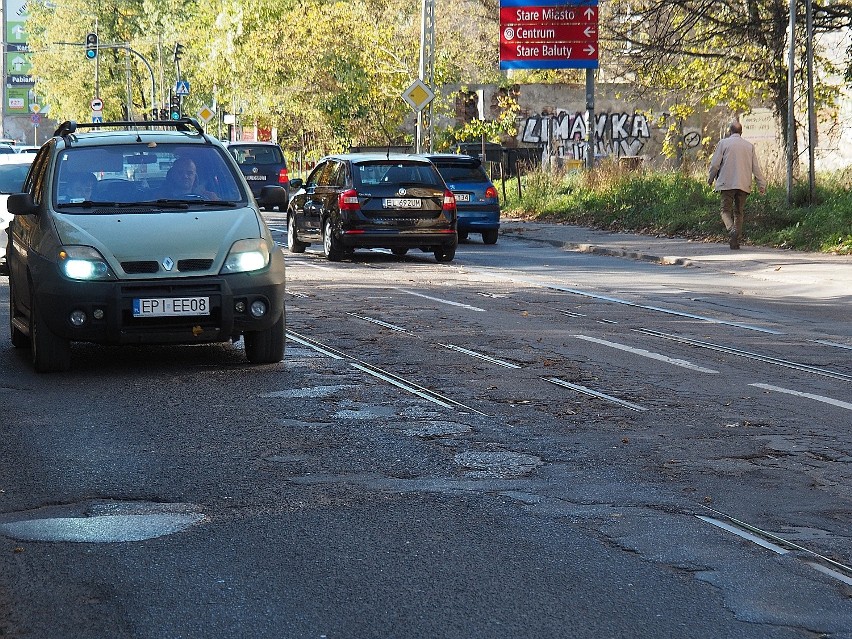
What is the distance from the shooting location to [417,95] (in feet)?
117

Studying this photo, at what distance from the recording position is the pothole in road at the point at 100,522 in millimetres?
5793

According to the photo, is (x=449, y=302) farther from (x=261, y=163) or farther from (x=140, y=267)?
(x=261, y=163)

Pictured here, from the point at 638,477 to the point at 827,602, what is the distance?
1963 millimetres

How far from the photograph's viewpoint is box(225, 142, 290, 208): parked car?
39.8 meters

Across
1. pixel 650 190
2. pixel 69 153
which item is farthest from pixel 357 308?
pixel 650 190

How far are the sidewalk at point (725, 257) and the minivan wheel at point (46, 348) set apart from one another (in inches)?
380

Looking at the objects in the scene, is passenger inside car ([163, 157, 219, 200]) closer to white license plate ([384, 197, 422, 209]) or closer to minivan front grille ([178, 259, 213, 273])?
minivan front grille ([178, 259, 213, 273])

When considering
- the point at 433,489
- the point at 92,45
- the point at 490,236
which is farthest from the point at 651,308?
the point at 92,45

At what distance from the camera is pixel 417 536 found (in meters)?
5.77

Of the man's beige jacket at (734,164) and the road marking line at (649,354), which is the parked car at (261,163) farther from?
the road marking line at (649,354)

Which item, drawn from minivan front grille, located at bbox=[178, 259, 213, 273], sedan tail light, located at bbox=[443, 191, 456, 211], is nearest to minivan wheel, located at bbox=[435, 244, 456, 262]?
sedan tail light, located at bbox=[443, 191, 456, 211]

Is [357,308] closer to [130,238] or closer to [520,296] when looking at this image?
[520,296]

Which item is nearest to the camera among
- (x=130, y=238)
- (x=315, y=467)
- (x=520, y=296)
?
(x=315, y=467)

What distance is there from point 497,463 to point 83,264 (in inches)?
152
